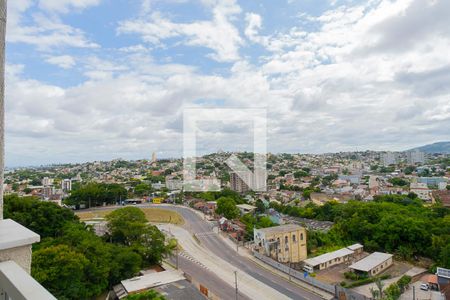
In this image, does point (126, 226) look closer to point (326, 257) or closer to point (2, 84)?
point (326, 257)

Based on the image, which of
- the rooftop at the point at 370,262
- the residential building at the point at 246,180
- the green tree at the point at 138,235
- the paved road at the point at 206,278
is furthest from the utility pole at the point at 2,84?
the residential building at the point at 246,180

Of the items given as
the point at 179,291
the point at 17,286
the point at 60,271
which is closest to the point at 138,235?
the point at 179,291

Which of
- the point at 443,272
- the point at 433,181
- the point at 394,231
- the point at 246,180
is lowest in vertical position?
the point at 443,272

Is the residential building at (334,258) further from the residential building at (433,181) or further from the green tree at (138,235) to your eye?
the residential building at (433,181)

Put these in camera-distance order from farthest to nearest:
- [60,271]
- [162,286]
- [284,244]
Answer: [284,244] → [162,286] → [60,271]

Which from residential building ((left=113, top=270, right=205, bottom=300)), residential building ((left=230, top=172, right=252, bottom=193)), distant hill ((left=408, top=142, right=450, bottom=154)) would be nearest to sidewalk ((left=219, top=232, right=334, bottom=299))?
residential building ((left=113, top=270, right=205, bottom=300))

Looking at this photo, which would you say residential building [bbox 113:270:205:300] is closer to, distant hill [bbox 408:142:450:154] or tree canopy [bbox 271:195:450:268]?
tree canopy [bbox 271:195:450:268]
